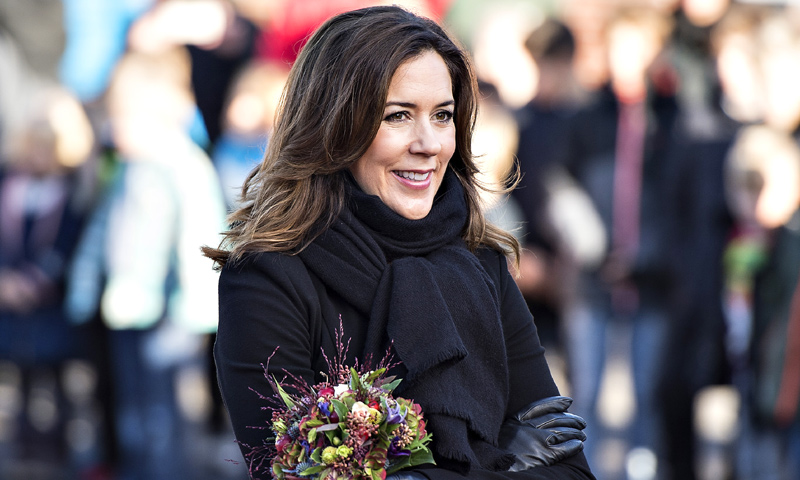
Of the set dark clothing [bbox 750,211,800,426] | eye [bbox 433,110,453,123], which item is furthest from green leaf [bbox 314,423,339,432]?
dark clothing [bbox 750,211,800,426]

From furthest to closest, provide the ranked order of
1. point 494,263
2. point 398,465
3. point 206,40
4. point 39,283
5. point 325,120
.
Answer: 1. point 206,40
2. point 39,283
3. point 494,263
4. point 325,120
5. point 398,465

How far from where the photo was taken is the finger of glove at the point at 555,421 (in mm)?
2836

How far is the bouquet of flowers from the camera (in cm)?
232

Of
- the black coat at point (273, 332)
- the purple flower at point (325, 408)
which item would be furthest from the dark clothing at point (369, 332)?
the purple flower at point (325, 408)

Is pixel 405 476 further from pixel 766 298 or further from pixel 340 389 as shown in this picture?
pixel 766 298

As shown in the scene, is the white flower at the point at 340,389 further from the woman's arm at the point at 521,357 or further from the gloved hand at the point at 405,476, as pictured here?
the woman's arm at the point at 521,357

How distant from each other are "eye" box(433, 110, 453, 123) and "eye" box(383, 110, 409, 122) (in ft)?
0.30

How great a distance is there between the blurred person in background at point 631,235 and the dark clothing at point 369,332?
412cm

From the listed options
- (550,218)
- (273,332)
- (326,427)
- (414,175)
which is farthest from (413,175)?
(550,218)

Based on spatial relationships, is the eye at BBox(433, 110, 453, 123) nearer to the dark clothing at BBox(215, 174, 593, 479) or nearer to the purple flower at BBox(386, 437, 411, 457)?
the dark clothing at BBox(215, 174, 593, 479)

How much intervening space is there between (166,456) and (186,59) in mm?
2858

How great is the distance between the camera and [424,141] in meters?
2.83

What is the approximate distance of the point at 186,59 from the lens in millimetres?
8109

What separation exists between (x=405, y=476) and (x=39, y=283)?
5.82 meters
